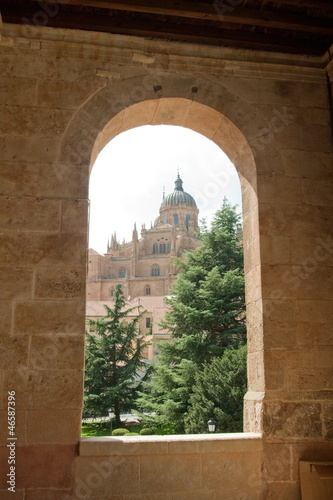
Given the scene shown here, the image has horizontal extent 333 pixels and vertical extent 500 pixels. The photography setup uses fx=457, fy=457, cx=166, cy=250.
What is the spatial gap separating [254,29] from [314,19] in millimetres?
460

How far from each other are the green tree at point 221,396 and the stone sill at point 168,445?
31.0 ft

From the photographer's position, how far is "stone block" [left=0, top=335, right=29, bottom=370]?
3.06 metres

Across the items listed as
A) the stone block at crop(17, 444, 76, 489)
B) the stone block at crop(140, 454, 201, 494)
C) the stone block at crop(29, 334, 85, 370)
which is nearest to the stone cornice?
the stone block at crop(29, 334, 85, 370)

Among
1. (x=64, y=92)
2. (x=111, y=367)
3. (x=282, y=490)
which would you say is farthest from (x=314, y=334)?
(x=111, y=367)

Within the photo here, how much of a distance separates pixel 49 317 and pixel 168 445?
46.9 inches

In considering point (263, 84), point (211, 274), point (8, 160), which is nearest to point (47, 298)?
point (8, 160)

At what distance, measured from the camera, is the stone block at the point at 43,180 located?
131 inches

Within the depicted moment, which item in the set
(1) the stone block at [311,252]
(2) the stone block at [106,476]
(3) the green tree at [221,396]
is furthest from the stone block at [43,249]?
(3) the green tree at [221,396]

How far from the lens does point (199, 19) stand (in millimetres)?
3551

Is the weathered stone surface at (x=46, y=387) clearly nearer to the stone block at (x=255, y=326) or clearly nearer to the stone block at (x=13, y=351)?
the stone block at (x=13, y=351)

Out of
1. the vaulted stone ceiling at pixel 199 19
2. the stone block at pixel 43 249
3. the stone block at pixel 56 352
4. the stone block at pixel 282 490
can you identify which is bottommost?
the stone block at pixel 282 490

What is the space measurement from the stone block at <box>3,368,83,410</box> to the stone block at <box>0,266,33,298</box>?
51cm

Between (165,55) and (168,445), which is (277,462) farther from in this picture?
(165,55)

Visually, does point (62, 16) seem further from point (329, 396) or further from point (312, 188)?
point (329, 396)
